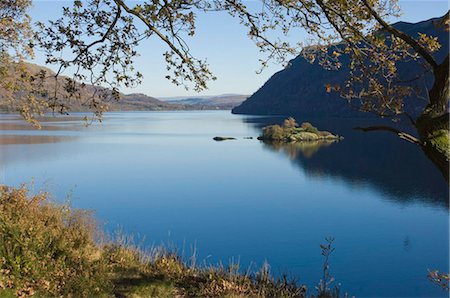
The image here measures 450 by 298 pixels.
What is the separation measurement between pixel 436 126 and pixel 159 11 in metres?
5.25

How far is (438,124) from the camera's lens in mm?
6645

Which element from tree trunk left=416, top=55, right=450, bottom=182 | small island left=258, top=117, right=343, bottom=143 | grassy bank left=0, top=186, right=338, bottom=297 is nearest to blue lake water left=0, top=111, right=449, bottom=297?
grassy bank left=0, top=186, right=338, bottom=297

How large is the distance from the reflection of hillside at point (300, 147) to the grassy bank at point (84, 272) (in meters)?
58.3

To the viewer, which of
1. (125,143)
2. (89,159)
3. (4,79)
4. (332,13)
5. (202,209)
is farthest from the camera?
(125,143)

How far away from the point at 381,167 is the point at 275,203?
2704 centimetres

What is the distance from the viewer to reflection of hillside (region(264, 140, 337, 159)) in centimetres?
7238

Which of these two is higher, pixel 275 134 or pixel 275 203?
pixel 275 134

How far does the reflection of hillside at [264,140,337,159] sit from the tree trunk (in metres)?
61.6

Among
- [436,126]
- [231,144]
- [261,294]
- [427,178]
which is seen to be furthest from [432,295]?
[231,144]

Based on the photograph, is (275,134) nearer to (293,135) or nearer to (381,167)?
(293,135)

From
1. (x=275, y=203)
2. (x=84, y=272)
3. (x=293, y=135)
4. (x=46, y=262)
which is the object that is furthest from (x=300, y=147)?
(x=46, y=262)

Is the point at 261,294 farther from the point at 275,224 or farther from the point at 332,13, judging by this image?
the point at 275,224

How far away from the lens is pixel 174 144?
83812mm

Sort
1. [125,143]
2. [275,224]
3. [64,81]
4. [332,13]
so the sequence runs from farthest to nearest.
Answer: [125,143]
[275,224]
[64,81]
[332,13]
